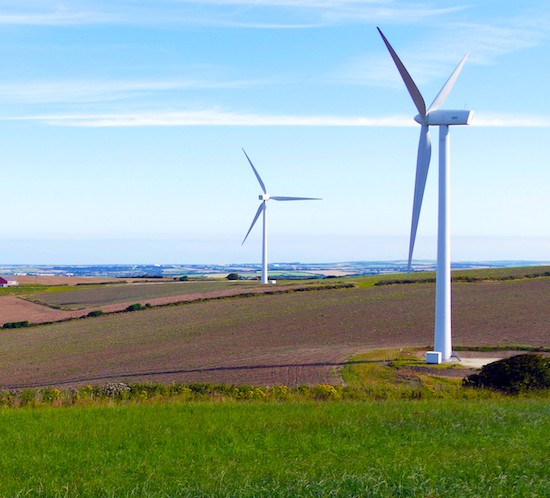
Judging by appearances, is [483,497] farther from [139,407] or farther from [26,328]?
[26,328]

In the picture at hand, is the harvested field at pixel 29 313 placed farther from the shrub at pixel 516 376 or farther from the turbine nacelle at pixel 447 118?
the shrub at pixel 516 376

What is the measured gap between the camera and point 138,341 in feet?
166

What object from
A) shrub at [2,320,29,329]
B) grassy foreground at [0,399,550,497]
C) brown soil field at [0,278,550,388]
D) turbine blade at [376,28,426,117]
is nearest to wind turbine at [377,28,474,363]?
turbine blade at [376,28,426,117]

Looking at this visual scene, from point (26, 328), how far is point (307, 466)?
57.0 meters

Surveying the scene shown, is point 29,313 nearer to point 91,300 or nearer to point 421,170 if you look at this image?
point 91,300

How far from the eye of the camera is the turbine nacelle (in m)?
33.3

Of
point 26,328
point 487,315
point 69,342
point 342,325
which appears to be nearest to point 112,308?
point 26,328

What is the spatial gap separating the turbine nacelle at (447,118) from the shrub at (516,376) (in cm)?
1087

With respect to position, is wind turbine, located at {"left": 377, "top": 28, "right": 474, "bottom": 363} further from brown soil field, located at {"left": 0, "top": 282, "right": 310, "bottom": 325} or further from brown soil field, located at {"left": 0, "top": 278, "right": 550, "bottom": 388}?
brown soil field, located at {"left": 0, "top": 282, "right": 310, "bottom": 325}

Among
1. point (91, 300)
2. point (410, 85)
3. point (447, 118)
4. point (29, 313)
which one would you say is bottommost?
point (29, 313)

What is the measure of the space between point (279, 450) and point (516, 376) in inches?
557

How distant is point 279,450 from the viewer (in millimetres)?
13969

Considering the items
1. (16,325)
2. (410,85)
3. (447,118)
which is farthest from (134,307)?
(447,118)

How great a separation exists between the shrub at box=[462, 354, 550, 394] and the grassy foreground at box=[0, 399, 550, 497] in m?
5.86
